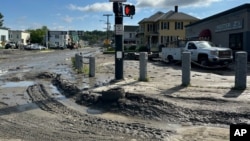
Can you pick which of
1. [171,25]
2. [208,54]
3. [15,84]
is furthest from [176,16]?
[15,84]

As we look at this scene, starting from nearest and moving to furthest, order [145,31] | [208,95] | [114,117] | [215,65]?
[114,117], [208,95], [215,65], [145,31]

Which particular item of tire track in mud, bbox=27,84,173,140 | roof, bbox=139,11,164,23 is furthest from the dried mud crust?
roof, bbox=139,11,164,23

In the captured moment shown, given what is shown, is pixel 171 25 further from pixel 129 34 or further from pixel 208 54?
pixel 129 34

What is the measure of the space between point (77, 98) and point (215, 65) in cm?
1448

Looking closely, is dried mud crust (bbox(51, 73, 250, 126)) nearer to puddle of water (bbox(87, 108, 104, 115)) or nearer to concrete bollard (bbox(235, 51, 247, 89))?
puddle of water (bbox(87, 108, 104, 115))

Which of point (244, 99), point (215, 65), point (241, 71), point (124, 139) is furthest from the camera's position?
point (215, 65)

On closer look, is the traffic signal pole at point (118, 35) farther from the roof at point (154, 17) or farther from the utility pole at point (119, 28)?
the roof at point (154, 17)

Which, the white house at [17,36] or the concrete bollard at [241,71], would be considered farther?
the white house at [17,36]

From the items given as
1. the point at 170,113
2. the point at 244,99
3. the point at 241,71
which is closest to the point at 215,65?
the point at 241,71

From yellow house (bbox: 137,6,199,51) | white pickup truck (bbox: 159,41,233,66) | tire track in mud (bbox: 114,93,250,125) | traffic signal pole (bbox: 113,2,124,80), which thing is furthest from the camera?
yellow house (bbox: 137,6,199,51)

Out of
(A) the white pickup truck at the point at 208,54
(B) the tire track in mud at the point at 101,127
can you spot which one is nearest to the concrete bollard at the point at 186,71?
(B) the tire track in mud at the point at 101,127

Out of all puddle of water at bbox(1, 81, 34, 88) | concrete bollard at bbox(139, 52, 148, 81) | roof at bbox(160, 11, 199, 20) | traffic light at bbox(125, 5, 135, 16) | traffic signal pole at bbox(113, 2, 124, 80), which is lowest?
puddle of water at bbox(1, 81, 34, 88)

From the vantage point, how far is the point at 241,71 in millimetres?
12398

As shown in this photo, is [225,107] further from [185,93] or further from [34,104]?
[34,104]
